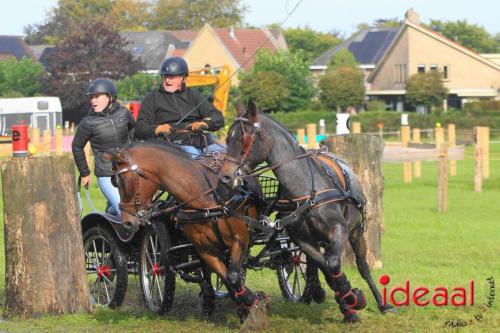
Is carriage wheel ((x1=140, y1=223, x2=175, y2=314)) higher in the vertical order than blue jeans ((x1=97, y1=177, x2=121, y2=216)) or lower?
lower

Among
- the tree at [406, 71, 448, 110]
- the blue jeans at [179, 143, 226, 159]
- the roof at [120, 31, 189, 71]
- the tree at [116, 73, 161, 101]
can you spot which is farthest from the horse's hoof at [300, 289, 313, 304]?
the roof at [120, 31, 189, 71]

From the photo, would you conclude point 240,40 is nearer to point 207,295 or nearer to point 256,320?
point 207,295

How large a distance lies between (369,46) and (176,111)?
9241 centimetres

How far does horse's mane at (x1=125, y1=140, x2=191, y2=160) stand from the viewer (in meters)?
9.23

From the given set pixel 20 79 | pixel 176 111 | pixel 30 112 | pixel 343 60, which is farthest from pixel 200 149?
pixel 343 60

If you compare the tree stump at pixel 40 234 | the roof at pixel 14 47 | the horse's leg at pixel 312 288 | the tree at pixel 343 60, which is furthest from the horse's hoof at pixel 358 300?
the roof at pixel 14 47

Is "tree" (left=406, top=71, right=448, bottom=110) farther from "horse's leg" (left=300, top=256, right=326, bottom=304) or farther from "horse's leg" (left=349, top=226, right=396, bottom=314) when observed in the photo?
"horse's leg" (left=349, top=226, right=396, bottom=314)

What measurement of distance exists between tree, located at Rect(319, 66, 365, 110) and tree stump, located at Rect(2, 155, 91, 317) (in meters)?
66.6

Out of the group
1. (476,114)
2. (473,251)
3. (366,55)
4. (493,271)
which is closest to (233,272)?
(493,271)

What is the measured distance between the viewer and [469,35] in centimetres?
13438

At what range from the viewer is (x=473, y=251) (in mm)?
14547

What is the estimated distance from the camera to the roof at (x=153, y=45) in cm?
10962

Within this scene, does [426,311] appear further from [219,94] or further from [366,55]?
[366,55]

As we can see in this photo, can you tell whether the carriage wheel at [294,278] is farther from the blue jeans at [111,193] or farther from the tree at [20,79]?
the tree at [20,79]
